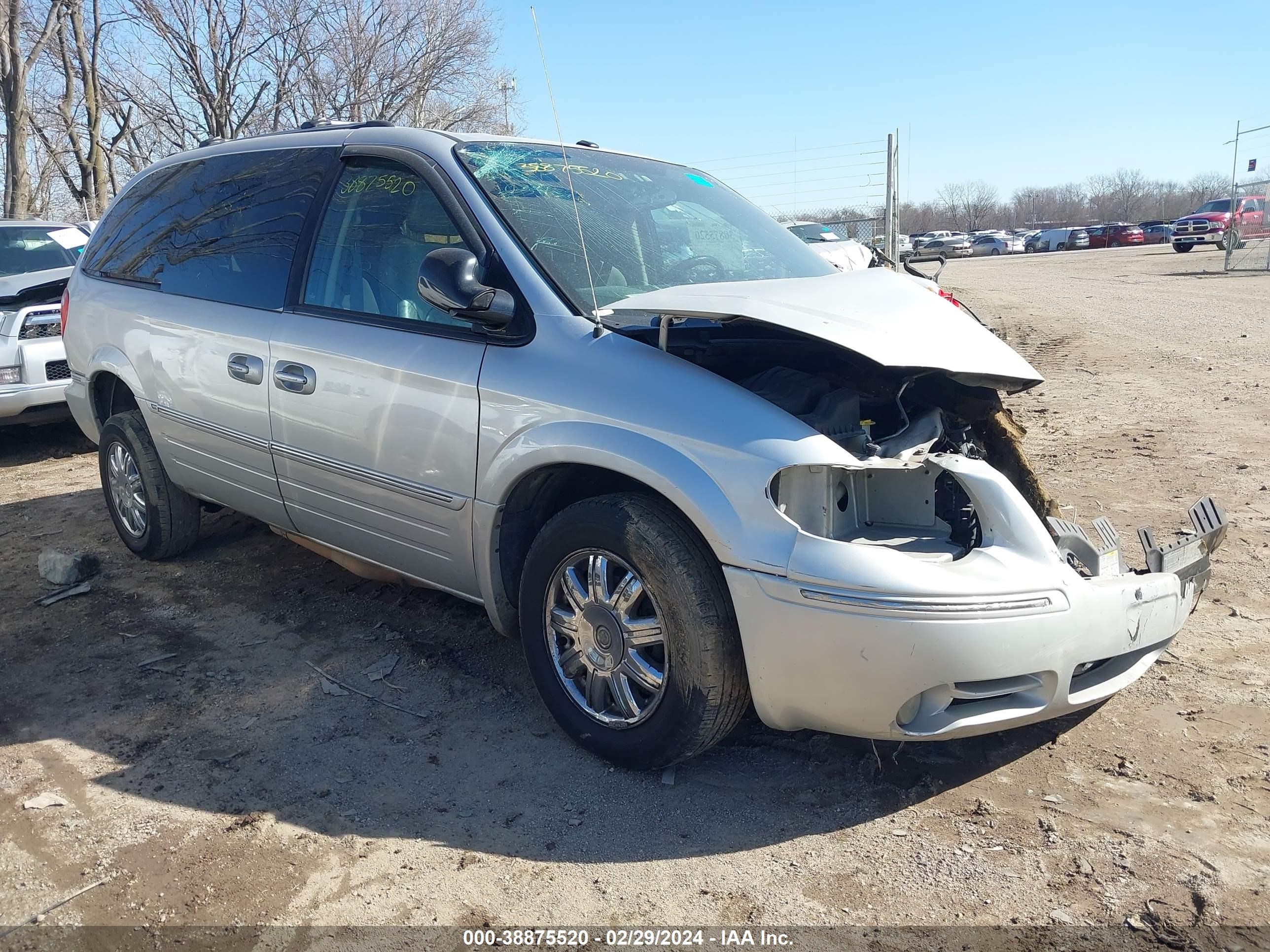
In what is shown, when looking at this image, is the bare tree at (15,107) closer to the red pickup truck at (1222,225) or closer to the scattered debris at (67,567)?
the scattered debris at (67,567)

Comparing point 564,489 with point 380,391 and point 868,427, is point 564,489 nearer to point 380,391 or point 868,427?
point 380,391

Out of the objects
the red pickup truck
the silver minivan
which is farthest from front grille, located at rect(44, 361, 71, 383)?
the red pickup truck

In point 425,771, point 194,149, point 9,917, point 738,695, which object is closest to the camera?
point 9,917

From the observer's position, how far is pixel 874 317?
2.93 m

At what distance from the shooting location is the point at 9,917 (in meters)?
2.50

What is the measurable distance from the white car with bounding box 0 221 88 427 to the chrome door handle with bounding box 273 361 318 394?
4636 millimetres

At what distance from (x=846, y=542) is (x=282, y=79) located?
2766 centimetres

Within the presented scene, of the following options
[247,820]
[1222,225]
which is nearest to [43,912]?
[247,820]

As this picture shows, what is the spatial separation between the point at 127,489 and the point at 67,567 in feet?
1.58

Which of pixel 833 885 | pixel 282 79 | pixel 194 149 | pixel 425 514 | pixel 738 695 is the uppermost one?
pixel 282 79

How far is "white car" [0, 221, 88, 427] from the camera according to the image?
25.3ft

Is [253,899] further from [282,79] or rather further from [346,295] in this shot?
[282,79]

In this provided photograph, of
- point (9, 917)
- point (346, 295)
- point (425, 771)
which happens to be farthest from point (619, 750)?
point (346, 295)

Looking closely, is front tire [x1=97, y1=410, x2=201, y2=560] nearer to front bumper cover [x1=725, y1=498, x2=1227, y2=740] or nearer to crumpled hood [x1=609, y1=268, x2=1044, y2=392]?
crumpled hood [x1=609, y1=268, x2=1044, y2=392]
